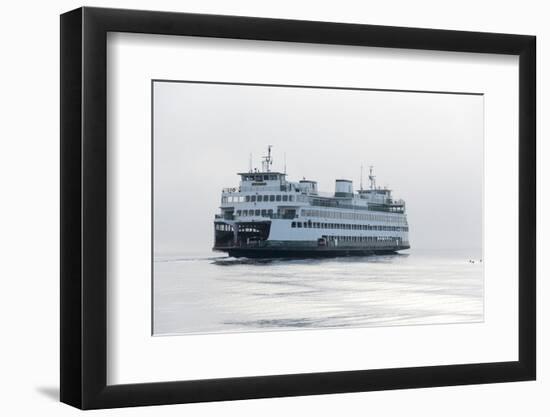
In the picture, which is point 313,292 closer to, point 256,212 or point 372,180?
point 256,212

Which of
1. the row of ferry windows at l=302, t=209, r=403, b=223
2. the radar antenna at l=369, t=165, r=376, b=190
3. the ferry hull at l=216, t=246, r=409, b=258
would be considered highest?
the radar antenna at l=369, t=165, r=376, b=190

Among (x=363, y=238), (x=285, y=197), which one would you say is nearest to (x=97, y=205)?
(x=285, y=197)

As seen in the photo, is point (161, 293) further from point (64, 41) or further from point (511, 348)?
point (511, 348)

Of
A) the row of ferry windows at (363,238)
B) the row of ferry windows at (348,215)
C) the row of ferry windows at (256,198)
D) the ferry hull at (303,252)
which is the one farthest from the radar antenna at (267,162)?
the row of ferry windows at (363,238)

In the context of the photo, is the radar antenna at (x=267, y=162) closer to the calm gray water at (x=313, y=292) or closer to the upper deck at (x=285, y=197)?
the upper deck at (x=285, y=197)

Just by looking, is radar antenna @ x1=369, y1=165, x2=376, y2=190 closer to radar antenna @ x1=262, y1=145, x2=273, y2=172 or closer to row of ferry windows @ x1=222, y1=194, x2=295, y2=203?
row of ferry windows @ x1=222, y1=194, x2=295, y2=203

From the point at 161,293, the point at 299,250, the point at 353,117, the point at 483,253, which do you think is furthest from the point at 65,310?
the point at 483,253

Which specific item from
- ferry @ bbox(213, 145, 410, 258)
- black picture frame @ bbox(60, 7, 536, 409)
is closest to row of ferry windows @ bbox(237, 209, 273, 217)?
ferry @ bbox(213, 145, 410, 258)
